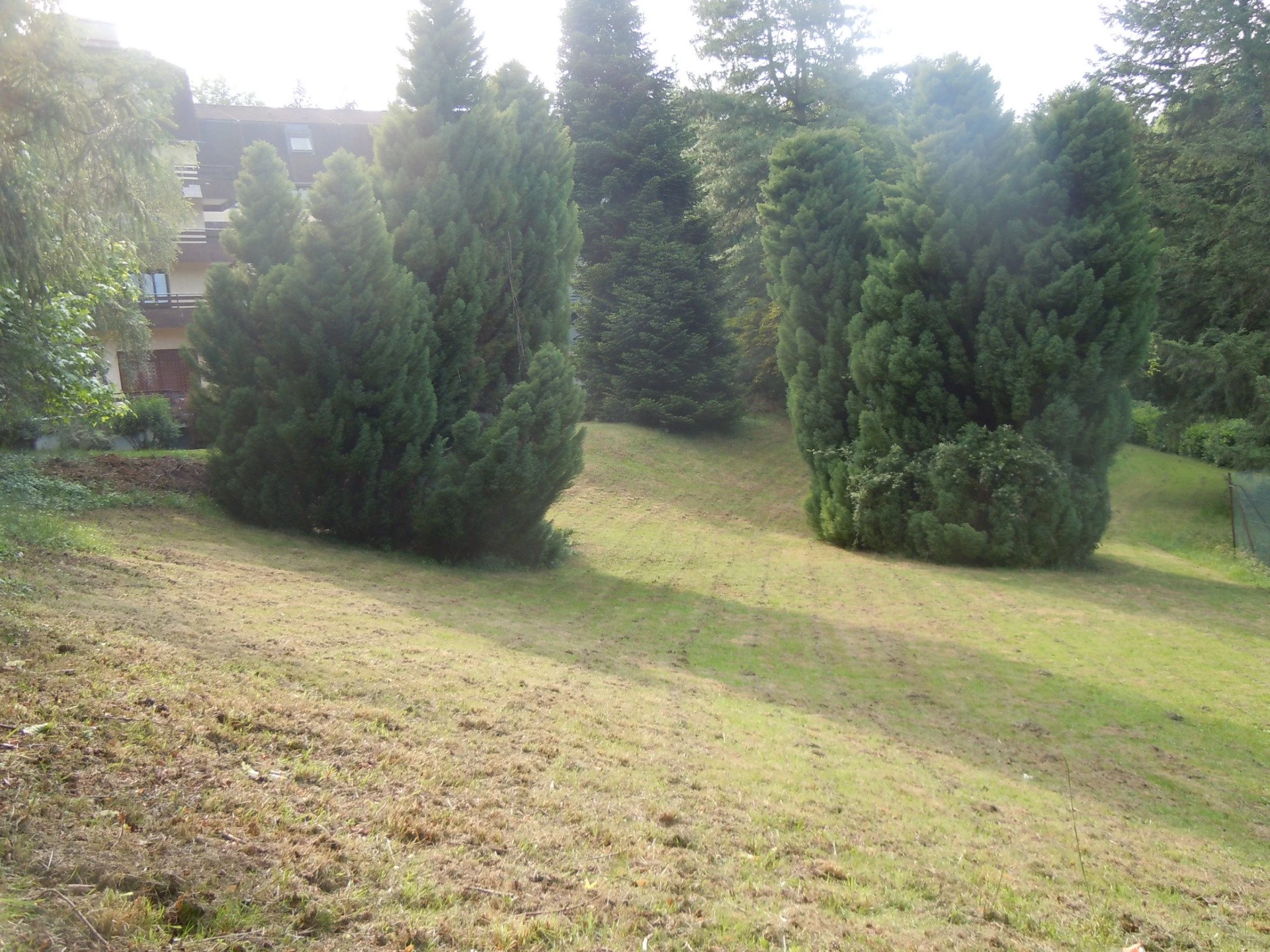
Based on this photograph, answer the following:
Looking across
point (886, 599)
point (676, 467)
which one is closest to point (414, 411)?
point (886, 599)

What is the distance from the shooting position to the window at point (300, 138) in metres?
38.7

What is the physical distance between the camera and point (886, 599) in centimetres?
1380

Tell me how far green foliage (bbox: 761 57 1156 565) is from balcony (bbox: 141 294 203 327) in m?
20.1

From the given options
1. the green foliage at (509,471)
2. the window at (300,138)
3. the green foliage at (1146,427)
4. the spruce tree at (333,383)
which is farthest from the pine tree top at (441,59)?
the window at (300,138)

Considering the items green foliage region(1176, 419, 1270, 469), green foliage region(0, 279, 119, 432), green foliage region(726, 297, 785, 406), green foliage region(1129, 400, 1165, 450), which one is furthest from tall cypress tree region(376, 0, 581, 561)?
green foliage region(1129, 400, 1165, 450)

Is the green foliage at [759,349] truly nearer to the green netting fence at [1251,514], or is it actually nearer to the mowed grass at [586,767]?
the green netting fence at [1251,514]

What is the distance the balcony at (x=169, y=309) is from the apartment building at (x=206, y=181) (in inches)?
0.8

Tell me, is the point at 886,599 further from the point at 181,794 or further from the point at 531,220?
the point at 181,794

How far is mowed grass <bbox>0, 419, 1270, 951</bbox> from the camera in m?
3.49

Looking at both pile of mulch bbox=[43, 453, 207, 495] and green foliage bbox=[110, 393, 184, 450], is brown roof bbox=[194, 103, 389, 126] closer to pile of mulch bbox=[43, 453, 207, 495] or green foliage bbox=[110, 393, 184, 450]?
green foliage bbox=[110, 393, 184, 450]

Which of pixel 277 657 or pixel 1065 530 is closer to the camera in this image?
pixel 277 657

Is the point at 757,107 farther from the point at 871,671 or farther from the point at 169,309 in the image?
the point at 871,671

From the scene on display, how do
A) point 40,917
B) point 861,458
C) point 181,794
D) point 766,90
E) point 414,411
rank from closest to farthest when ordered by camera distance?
point 40,917
point 181,794
point 414,411
point 861,458
point 766,90

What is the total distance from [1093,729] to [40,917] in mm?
7700
